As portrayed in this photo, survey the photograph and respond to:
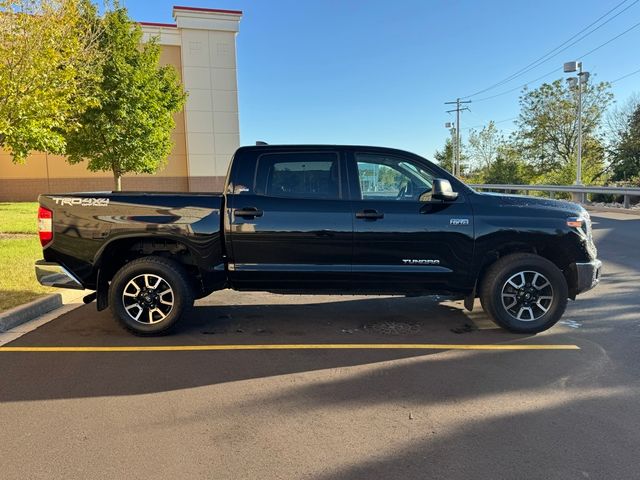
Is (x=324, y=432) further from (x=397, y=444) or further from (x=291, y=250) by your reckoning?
(x=291, y=250)

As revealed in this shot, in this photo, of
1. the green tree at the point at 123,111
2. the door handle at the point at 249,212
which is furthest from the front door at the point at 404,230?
the green tree at the point at 123,111

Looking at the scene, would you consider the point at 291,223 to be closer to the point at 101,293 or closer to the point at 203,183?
the point at 101,293

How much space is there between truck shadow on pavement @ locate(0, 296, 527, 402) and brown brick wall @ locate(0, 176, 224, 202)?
888 inches

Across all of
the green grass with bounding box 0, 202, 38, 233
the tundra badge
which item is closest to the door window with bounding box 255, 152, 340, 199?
the tundra badge

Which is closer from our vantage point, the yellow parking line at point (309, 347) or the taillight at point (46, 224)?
the yellow parking line at point (309, 347)

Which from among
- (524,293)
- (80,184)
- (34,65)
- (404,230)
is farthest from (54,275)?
(80,184)

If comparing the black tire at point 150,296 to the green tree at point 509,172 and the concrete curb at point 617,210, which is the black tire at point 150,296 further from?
the green tree at point 509,172

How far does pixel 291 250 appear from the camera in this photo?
5062 mm

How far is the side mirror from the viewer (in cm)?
476

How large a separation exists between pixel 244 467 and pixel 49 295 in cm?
466

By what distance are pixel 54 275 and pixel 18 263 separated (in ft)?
12.3

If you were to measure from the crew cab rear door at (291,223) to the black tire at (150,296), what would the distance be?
574 millimetres

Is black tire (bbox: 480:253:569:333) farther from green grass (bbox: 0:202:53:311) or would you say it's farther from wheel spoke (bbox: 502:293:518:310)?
green grass (bbox: 0:202:53:311)

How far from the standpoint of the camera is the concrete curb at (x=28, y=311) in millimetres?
5365
